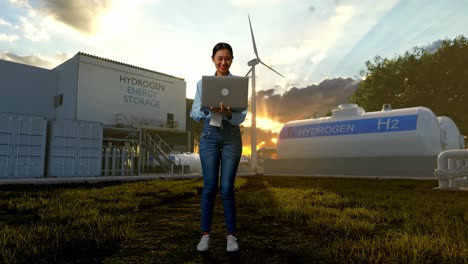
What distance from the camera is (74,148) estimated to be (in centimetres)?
1650

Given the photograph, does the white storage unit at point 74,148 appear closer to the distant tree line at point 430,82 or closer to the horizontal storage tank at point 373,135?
the horizontal storage tank at point 373,135

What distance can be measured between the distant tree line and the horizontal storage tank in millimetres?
13710

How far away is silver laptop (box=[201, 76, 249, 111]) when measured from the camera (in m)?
3.33

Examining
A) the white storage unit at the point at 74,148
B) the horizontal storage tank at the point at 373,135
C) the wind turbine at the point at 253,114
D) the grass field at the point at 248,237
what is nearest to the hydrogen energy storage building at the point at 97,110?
the white storage unit at the point at 74,148

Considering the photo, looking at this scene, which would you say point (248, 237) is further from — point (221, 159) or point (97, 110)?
point (97, 110)

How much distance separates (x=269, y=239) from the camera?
368 centimetres

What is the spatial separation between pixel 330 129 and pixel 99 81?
18.6m

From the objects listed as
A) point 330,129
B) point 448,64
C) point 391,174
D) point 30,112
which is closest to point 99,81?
point 30,112

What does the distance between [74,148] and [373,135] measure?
15.8 metres

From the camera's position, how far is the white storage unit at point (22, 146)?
1431 cm

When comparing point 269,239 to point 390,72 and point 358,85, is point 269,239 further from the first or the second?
point 358,85

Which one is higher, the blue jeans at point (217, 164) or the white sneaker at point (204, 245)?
the blue jeans at point (217, 164)

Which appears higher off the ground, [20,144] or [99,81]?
[99,81]

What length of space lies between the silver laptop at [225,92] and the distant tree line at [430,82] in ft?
102
